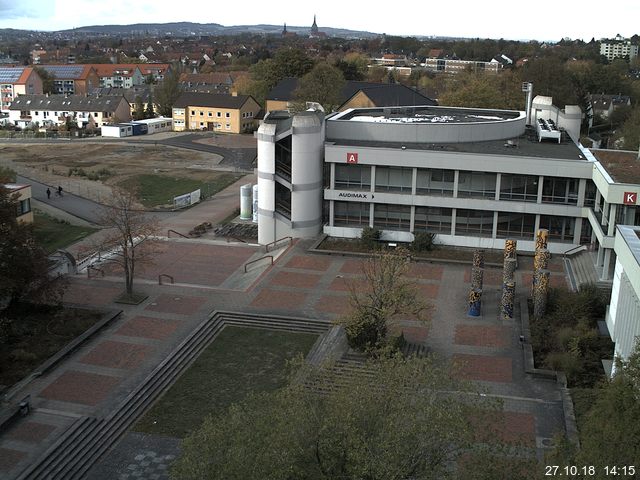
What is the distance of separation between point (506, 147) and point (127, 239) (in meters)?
25.6

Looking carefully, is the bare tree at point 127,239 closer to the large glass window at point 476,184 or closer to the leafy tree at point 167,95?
the large glass window at point 476,184

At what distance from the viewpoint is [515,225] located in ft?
146

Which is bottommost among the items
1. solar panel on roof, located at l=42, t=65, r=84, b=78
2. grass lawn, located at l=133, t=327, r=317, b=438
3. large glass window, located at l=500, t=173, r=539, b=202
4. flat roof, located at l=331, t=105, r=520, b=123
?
grass lawn, located at l=133, t=327, r=317, b=438

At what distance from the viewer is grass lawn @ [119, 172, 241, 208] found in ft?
202

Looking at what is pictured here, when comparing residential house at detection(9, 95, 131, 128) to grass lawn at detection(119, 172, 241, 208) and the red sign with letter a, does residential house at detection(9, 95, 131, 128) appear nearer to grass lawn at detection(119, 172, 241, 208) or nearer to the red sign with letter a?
grass lawn at detection(119, 172, 241, 208)

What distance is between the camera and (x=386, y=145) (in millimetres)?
47438

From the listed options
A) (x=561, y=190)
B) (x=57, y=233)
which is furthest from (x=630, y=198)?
(x=57, y=233)

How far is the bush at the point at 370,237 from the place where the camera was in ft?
147

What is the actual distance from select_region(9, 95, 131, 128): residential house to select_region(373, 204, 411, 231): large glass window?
72.7 m

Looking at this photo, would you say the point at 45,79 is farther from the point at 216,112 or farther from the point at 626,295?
the point at 626,295

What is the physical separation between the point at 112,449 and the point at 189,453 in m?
9.63

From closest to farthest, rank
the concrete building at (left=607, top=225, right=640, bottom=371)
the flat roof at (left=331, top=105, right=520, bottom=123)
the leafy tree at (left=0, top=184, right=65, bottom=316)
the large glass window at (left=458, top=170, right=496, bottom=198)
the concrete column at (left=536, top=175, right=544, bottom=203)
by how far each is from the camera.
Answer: the concrete building at (left=607, top=225, right=640, bottom=371)
the leafy tree at (left=0, top=184, right=65, bottom=316)
the concrete column at (left=536, top=175, right=544, bottom=203)
the large glass window at (left=458, top=170, right=496, bottom=198)
the flat roof at (left=331, top=105, right=520, bottom=123)

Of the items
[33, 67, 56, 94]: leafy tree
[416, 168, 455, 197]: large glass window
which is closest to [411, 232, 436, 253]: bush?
[416, 168, 455, 197]: large glass window

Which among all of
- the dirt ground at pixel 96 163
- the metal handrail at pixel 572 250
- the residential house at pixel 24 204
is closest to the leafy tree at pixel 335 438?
the metal handrail at pixel 572 250
